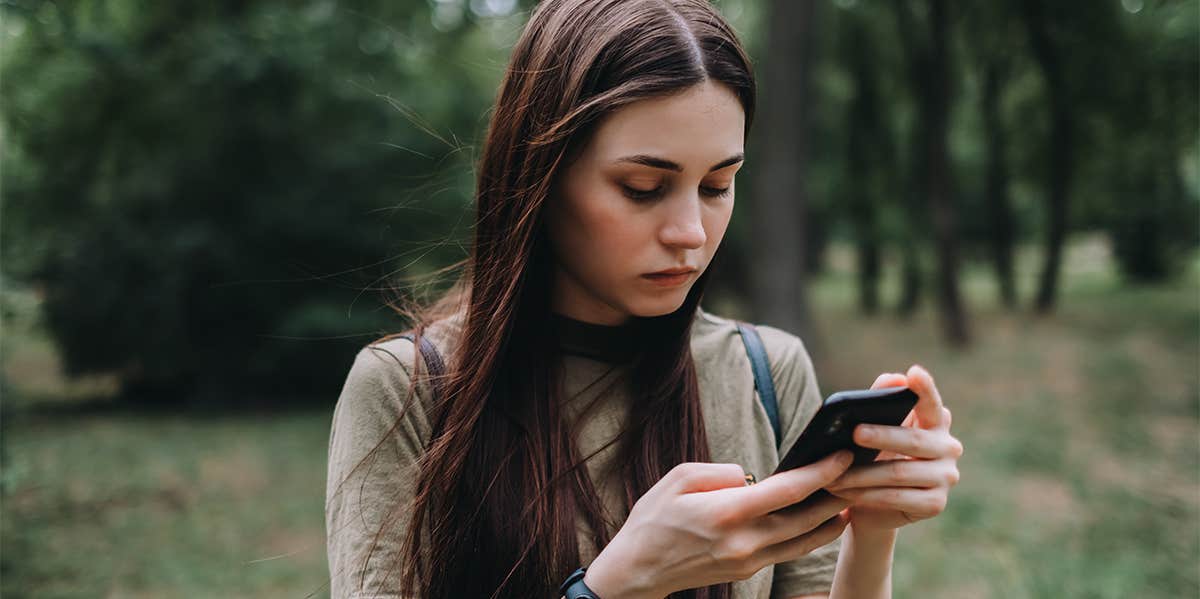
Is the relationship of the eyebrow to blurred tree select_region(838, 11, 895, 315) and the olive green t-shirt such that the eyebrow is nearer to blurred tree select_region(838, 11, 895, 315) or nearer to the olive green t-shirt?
the olive green t-shirt

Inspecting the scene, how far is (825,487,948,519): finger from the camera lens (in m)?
1.31

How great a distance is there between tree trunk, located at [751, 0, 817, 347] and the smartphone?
8.46m

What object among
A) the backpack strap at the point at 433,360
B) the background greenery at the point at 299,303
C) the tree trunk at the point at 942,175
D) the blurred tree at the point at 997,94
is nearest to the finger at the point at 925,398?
the backpack strap at the point at 433,360

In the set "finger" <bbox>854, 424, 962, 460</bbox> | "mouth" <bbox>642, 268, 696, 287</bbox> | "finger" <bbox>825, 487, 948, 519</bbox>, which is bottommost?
"finger" <bbox>825, 487, 948, 519</bbox>

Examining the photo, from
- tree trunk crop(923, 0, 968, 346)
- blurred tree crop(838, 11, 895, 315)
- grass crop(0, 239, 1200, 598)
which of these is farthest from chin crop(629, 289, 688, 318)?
blurred tree crop(838, 11, 895, 315)

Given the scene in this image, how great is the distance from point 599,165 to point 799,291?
338 inches

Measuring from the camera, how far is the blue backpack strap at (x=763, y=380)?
5.90ft

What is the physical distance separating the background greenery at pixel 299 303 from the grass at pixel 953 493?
4 cm

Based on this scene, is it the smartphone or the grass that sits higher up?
the smartphone

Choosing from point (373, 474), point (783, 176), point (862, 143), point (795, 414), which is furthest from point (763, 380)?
point (862, 143)

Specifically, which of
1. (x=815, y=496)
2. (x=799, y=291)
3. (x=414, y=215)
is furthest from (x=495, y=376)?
(x=414, y=215)

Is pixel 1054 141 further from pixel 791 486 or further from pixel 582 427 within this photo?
pixel 791 486

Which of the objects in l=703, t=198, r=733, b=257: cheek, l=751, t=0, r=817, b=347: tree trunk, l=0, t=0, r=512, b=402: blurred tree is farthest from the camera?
l=0, t=0, r=512, b=402: blurred tree

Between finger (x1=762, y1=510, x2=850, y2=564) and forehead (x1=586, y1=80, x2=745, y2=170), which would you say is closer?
finger (x1=762, y1=510, x2=850, y2=564)
